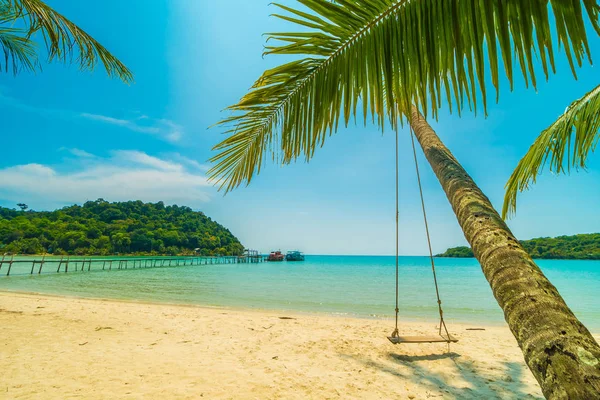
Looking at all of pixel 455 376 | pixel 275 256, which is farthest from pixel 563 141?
pixel 275 256

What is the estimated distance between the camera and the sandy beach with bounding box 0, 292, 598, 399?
12.1 feet

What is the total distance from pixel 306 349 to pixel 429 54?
5800 millimetres

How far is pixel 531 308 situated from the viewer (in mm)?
771

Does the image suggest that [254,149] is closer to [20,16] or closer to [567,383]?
[567,383]

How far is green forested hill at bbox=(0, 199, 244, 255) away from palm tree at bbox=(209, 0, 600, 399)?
6750 cm

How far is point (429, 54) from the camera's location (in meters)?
0.98

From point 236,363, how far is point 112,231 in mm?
71088

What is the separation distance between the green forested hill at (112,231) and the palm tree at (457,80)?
67498 mm

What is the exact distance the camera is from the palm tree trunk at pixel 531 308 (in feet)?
1.87

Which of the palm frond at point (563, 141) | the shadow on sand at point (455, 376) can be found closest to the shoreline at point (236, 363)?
the shadow on sand at point (455, 376)

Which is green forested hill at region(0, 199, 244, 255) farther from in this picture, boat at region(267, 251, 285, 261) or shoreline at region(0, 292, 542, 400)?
shoreline at region(0, 292, 542, 400)

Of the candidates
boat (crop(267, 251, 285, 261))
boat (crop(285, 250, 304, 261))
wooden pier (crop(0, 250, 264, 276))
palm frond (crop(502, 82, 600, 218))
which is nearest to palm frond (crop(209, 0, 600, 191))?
palm frond (crop(502, 82, 600, 218))

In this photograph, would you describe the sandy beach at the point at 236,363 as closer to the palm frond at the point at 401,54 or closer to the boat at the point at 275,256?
the palm frond at the point at 401,54

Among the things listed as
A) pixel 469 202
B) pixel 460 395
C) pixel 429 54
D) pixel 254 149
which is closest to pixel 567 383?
pixel 469 202
